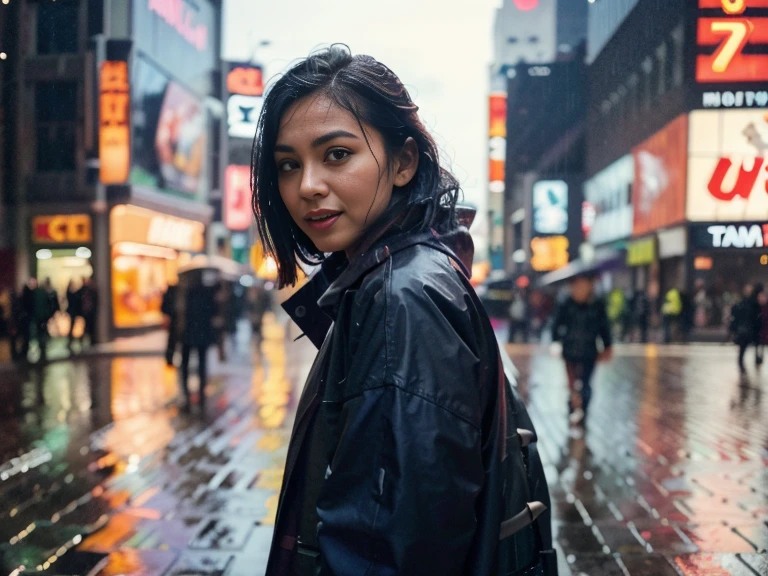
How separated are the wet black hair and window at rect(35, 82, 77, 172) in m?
7.95

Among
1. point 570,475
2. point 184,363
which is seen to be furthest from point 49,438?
point 570,475

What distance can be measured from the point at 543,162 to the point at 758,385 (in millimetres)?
40622

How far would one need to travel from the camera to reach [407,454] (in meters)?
1.25

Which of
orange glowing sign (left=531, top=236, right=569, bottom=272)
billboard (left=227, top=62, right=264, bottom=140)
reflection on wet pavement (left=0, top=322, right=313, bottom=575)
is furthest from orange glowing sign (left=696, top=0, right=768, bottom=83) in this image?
orange glowing sign (left=531, top=236, right=569, bottom=272)

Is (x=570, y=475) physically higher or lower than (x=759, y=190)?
lower

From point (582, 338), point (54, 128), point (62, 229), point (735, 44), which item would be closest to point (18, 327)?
point (54, 128)

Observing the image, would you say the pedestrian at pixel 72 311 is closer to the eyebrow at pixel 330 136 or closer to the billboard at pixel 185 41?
the billboard at pixel 185 41

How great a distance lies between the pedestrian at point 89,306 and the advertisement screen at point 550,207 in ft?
96.2

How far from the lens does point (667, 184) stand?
4391 mm

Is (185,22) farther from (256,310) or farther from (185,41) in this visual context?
(256,310)

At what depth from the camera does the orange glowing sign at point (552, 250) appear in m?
41.7

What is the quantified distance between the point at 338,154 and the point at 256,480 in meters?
4.46

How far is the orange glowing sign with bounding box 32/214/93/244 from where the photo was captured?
15.2 metres

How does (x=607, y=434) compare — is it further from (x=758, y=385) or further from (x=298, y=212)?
(x=298, y=212)
